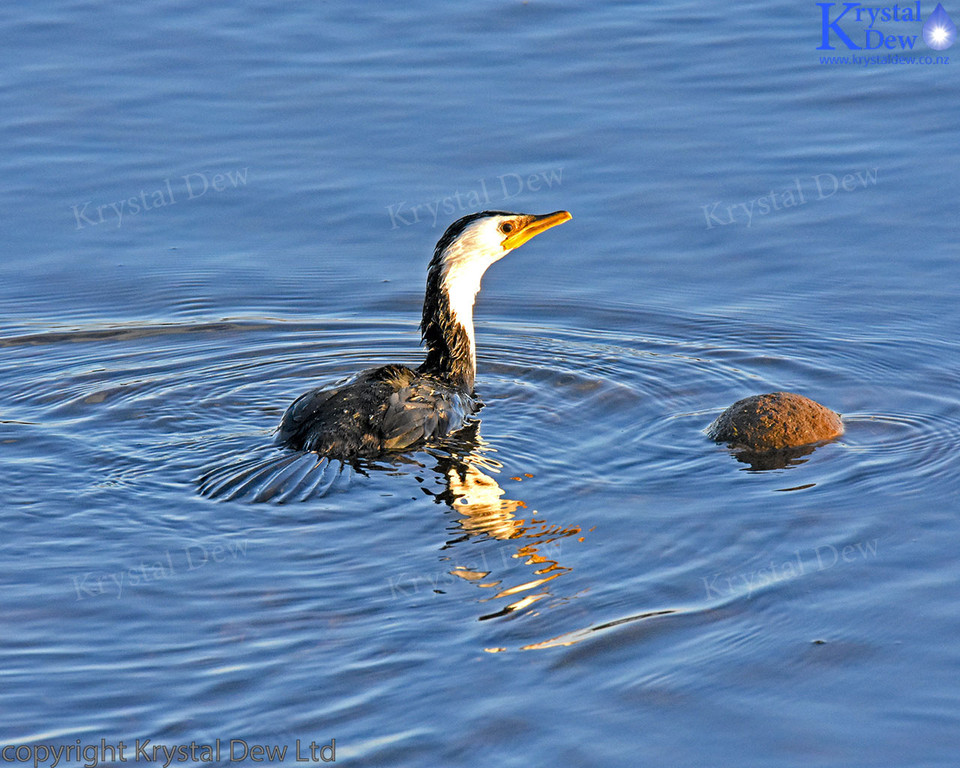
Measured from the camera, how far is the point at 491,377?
373 inches

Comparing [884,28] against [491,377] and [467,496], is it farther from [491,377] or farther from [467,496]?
[467,496]

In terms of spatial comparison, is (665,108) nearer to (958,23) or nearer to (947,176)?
(947,176)

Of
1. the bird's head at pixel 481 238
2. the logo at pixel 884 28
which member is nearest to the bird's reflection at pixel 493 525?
the bird's head at pixel 481 238

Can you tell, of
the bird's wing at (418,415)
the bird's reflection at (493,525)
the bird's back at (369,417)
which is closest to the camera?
the bird's reflection at (493,525)

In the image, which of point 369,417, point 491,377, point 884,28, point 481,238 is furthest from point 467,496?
point 884,28

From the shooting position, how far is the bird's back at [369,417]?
7945 mm

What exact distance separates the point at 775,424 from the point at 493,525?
1932mm

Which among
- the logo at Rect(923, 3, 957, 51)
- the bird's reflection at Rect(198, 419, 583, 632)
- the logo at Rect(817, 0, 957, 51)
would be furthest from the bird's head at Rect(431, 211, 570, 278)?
the logo at Rect(923, 3, 957, 51)

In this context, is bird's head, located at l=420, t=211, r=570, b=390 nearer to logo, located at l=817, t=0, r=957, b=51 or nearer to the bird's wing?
the bird's wing

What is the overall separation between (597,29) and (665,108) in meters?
2.20

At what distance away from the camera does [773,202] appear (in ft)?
37.4

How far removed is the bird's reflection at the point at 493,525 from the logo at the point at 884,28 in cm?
804

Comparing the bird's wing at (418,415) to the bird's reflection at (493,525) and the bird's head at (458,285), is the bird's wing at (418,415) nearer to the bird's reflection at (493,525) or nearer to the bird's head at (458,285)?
the bird's reflection at (493,525)

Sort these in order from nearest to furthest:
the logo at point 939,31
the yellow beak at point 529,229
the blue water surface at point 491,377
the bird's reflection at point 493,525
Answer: the blue water surface at point 491,377 < the bird's reflection at point 493,525 < the yellow beak at point 529,229 < the logo at point 939,31
